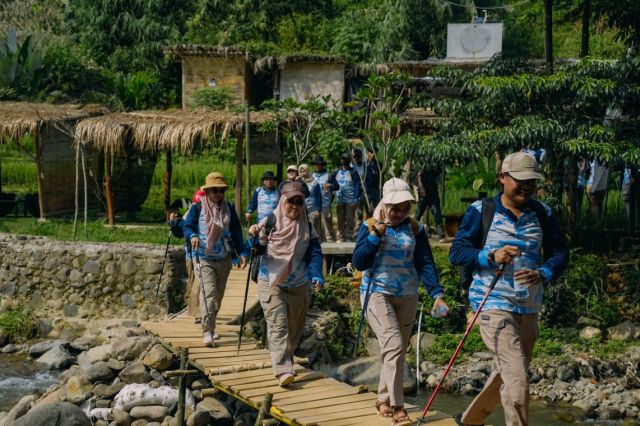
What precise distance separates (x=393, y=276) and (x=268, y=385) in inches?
83.1

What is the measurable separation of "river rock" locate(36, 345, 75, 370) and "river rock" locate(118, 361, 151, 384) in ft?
10.7

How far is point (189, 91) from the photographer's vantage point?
26984 mm

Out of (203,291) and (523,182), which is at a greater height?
(523,182)

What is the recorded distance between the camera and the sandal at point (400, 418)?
7.39m

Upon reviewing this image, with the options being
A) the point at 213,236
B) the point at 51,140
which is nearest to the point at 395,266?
the point at 213,236

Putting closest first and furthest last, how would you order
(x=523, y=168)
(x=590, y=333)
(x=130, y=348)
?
(x=523, y=168) → (x=130, y=348) → (x=590, y=333)

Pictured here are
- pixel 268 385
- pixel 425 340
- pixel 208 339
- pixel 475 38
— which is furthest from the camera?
pixel 475 38

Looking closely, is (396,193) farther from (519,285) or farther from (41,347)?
(41,347)

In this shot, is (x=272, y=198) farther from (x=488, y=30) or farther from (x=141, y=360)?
(x=488, y=30)

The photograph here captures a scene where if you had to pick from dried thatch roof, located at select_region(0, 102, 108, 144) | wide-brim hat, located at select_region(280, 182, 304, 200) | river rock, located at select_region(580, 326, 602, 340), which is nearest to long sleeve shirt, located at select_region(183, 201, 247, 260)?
wide-brim hat, located at select_region(280, 182, 304, 200)

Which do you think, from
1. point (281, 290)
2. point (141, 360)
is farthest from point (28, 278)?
point (281, 290)

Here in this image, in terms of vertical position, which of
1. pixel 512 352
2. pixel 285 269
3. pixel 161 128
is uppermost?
pixel 161 128

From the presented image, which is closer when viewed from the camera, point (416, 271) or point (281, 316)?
point (416, 271)

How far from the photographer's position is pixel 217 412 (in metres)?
10.3
